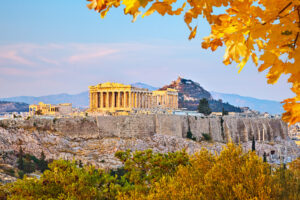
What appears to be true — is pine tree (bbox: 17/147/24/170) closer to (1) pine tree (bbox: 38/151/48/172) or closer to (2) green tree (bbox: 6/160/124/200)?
(1) pine tree (bbox: 38/151/48/172)

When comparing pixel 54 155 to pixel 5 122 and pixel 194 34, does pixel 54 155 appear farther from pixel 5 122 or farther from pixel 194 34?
pixel 194 34

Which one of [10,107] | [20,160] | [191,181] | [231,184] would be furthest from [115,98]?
[10,107]

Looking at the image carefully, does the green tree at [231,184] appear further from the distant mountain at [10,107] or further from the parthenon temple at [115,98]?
the distant mountain at [10,107]

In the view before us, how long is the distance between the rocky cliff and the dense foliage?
11764 millimetres

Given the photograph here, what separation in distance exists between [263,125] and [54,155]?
38386 mm

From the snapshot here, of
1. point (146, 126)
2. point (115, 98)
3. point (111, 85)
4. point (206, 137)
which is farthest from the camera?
point (115, 98)

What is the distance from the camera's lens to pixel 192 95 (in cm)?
10656

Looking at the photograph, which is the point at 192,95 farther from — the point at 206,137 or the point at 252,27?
the point at 252,27

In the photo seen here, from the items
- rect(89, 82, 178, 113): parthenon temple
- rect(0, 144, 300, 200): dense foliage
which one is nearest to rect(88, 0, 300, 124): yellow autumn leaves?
rect(0, 144, 300, 200): dense foliage

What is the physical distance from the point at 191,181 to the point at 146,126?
28.2 m

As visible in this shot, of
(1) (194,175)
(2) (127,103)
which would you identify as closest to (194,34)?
(1) (194,175)

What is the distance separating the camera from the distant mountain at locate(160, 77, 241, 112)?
97387 millimetres

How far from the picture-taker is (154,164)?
428 inches

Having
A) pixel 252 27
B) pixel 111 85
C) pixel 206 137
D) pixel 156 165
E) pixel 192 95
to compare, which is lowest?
pixel 206 137
